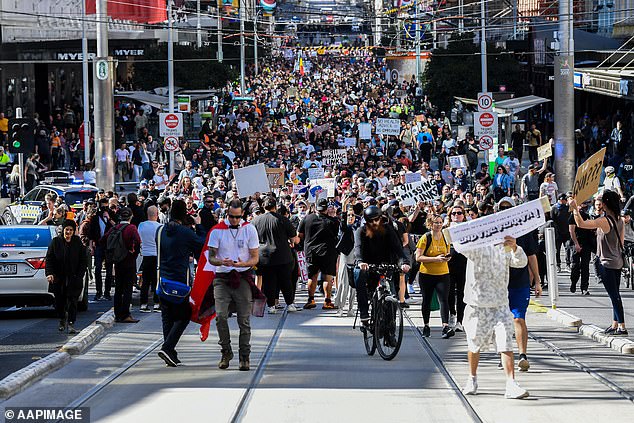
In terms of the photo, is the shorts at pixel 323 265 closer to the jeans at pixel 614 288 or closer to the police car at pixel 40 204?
the jeans at pixel 614 288

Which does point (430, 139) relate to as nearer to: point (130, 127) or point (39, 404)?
point (130, 127)

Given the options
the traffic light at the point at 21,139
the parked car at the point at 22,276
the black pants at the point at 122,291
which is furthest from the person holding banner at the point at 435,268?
the traffic light at the point at 21,139

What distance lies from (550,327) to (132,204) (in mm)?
8162

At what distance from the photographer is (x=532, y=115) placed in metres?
64.0

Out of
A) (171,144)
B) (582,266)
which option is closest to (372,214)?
(582,266)

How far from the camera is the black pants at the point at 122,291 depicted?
17716mm

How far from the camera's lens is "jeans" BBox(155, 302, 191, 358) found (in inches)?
525

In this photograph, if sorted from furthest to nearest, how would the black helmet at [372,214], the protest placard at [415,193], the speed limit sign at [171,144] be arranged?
the speed limit sign at [171,144]
the protest placard at [415,193]
the black helmet at [372,214]

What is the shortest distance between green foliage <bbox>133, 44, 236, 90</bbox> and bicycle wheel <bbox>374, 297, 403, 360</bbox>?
2061 inches

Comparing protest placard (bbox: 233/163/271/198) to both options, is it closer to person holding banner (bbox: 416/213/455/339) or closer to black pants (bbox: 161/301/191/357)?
person holding banner (bbox: 416/213/455/339)

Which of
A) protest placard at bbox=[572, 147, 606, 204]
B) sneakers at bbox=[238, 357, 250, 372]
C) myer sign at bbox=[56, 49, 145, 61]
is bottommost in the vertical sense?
sneakers at bbox=[238, 357, 250, 372]

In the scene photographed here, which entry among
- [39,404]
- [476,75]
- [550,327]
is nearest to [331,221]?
[550,327]

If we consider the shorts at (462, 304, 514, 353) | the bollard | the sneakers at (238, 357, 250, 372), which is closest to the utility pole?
the bollard

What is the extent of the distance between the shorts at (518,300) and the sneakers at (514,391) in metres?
1.70
